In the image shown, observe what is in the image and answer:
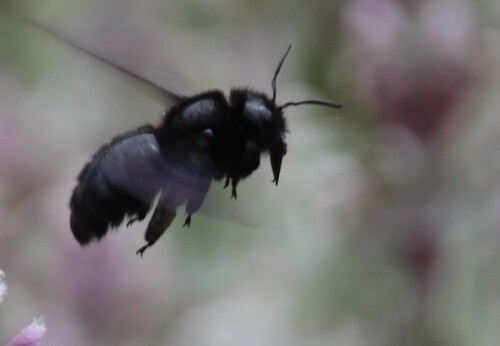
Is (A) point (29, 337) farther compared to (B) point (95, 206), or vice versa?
(B) point (95, 206)

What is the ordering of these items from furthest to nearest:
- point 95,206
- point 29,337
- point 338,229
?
point 338,229, point 95,206, point 29,337

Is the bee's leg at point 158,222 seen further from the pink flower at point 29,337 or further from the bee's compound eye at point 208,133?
the pink flower at point 29,337

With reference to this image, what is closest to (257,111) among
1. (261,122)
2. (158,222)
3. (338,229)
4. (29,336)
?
(261,122)

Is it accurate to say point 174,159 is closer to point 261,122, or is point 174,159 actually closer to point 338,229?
point 261,122

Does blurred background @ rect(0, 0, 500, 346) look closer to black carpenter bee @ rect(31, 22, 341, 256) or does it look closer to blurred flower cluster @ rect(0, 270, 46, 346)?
black carpenter bee @ rect(31, 22, 341, 256)

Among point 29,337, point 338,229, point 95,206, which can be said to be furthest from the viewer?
point 338,229

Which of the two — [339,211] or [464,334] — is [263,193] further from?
[464,334]

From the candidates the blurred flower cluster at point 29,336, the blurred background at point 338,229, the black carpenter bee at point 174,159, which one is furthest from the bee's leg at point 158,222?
the blurred background at point 338,229
